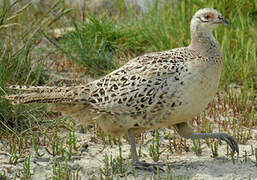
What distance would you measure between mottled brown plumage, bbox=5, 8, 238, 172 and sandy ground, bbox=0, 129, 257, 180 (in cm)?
21

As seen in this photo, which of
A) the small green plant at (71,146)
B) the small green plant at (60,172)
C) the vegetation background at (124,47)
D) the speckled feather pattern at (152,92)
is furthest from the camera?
the vegetation background at (124,47)

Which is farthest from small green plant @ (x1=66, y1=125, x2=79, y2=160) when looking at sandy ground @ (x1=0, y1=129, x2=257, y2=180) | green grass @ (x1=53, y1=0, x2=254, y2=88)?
green grass @ (x1=53, y1=0, x2=254, y2=88)

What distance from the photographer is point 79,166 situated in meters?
4.73

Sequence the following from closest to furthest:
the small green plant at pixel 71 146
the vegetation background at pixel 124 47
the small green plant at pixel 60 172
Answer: the small green plant at pixel 60 172
the small green plant at pixel 71 146
the vegetation background at pixel 124 47

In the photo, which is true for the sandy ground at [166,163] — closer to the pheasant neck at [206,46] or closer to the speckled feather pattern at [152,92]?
the speckled feather pattern at [152,92]

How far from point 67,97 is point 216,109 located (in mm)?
2121

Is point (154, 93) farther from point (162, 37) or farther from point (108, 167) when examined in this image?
point (162, 37)

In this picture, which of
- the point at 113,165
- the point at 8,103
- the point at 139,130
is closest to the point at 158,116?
the point at 139,130

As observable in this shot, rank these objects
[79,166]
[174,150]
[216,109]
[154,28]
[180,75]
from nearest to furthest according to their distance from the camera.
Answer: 1. [180,75]
2. [79,166]
3. [174,150]
4. [216,109]
5. [154,28]

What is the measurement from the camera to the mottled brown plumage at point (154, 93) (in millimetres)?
4434

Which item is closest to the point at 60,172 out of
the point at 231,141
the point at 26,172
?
the point at 26,172

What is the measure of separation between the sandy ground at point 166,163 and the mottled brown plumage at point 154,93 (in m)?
0.21

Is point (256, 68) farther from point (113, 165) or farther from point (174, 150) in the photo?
point (113, 165)

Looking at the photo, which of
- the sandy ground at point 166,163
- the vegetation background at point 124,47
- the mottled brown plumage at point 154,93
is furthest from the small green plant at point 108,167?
the vegetation background at point 124,47
